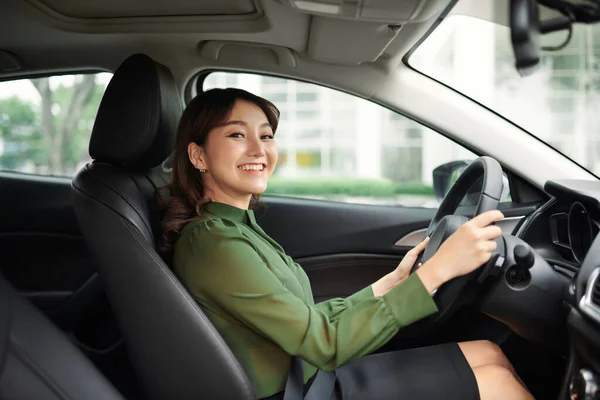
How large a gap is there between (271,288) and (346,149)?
3.01 meters

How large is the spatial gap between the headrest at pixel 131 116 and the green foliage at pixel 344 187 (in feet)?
2.71

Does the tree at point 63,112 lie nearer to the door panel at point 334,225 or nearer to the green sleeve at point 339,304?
the door panel at point 334,225

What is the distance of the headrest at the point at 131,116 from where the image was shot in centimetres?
176

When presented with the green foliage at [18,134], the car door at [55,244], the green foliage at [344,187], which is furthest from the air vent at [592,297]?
the green foliage at [18,134]

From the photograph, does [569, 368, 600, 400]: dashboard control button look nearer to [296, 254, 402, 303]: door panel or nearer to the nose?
the nose

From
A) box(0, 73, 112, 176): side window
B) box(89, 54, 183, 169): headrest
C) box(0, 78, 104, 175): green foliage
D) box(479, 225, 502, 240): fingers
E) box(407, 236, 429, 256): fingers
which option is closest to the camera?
box(479, 225, 502, 240): fingers

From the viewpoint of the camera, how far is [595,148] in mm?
2469

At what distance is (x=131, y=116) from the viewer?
1757 millimetres

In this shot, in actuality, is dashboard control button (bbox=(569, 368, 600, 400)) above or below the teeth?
below

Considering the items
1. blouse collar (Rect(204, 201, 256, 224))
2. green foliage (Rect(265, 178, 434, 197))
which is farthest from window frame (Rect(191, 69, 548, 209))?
blouse collar (Rect(204, 201, 256, 224))

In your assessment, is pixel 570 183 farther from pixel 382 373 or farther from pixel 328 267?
pixel 328 267

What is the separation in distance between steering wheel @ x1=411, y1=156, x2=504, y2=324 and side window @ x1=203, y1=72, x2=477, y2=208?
489 mm

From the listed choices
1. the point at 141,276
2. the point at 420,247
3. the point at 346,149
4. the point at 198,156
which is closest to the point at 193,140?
the point at 198,156

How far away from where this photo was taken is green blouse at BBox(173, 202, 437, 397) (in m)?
1.47
